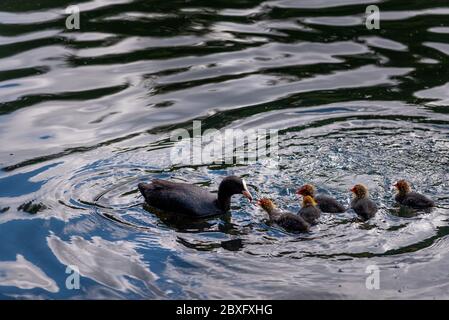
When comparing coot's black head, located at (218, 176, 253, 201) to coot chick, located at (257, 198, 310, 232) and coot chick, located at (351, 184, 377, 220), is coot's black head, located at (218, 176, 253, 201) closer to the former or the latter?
coot chick, located at (257, 198, 310, 232)

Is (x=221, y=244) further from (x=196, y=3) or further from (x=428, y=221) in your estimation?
(x=196, y=3)

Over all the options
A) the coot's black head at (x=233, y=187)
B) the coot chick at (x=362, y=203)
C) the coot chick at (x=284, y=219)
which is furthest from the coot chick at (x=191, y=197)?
the coot chick at (x=362, y=203)

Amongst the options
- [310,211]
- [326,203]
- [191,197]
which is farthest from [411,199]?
[191,197]

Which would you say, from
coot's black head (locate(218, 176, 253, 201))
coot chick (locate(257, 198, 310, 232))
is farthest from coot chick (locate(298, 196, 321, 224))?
Answer: coot's black head (locate(218, 176, 253, 201))

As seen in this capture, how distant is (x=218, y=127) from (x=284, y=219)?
9.39 ft

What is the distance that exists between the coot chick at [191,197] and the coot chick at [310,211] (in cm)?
59

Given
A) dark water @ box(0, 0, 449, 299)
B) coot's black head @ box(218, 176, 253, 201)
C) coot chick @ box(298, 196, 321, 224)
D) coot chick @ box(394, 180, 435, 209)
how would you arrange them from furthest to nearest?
coot's black head @ box(218, 176, 253, 201), coot chick @ box(394, 180, 435, 209), coot chick @ box(298, 196, 321, 224), dark water @ box(0, 0, 449, 299)

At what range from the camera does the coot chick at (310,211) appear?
7.97m

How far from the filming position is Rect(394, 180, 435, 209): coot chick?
321 inches

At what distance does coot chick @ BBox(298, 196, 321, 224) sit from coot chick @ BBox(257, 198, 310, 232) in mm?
86

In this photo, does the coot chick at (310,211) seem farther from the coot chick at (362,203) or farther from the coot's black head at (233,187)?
the coot's black head at (233,187)

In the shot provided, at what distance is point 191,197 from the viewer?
8414mm
